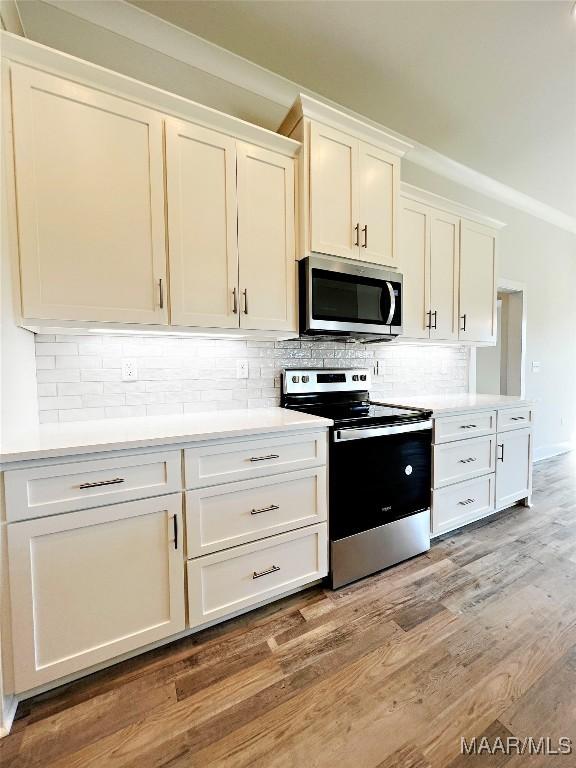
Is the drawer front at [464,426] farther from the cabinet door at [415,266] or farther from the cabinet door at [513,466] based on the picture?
the cabinet door at [415,266]

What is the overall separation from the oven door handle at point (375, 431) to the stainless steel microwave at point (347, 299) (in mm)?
600

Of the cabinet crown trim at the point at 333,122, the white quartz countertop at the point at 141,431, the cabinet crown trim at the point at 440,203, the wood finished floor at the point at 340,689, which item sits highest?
the cabinet crown trim at the point at 333,122

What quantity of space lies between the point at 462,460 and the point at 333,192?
199cm

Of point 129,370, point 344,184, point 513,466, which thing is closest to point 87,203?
point 129,370

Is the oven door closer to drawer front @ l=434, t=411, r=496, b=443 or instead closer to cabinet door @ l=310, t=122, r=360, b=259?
drawer front @ l=434, t=411, r=496, b=443

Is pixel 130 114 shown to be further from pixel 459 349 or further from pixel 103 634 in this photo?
pixel 459 349

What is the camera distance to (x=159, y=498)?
4.47ft

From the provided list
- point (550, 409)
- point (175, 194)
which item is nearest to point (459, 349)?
point (550, 409)

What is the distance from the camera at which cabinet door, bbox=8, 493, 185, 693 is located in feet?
3.81

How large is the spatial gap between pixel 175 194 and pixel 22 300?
0.82m

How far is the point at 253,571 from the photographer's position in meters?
1.58

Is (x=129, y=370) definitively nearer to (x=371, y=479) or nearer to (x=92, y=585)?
(x=92, y=585)

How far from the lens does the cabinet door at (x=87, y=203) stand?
132cm

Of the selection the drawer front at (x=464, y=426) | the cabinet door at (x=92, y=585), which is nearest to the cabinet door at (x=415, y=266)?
the drawer front at (x=464, y=426)
